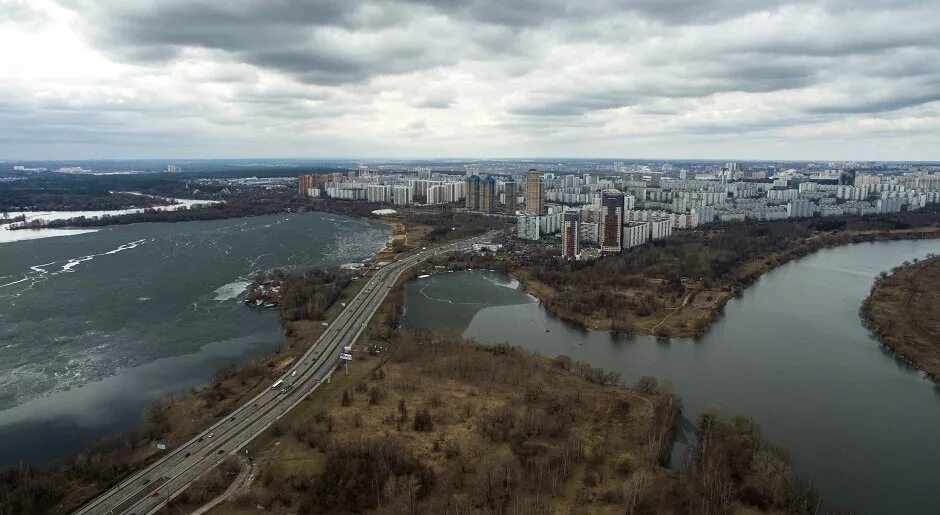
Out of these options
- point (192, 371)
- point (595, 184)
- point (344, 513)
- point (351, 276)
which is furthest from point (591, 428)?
point (595, 184)

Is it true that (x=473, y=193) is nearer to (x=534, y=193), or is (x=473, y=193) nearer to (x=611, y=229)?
(x=534, y=193)

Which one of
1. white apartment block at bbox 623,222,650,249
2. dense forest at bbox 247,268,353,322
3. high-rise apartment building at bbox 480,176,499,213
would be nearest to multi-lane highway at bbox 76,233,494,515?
dense forest at bbox 247,268,353,322

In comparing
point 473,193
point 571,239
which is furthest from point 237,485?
point 473,193

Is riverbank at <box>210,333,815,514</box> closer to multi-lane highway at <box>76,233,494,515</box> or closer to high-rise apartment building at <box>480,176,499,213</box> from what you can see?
multi-lane highway at <box>76,233,494,515</box>

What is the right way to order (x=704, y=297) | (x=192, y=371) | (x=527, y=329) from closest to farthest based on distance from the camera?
(x=192, y=371), (x=527, y=329), (x=704, y=297)

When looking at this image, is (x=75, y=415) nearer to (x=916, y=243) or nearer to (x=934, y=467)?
(x=934, y=467)

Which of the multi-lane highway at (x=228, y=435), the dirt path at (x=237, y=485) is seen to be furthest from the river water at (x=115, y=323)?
the dirt path at (x=237, y=485)
